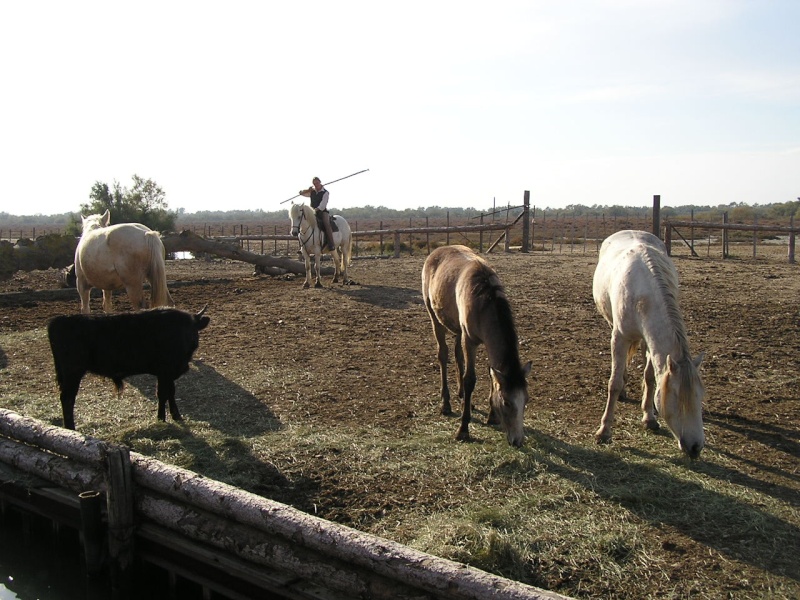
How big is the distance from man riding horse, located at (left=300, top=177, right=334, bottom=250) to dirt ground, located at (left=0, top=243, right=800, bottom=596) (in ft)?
4.07

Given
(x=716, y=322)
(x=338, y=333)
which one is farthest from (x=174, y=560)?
(x=716, y=322)

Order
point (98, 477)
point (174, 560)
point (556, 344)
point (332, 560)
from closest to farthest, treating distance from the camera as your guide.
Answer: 1. point (332, 560)
2. point (174, 560)
3. point (98, 477)
4. point (556, 344)

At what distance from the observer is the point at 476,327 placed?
5836 mm

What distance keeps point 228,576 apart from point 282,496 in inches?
33.7

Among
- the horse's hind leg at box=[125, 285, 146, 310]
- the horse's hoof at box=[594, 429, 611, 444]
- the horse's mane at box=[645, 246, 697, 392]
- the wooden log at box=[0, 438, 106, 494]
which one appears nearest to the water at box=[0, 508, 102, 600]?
the wooden log at box=[0, 438, 106, 494]

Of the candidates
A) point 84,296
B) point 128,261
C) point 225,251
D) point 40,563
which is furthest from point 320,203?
point 40,563

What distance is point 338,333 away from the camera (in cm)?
1049

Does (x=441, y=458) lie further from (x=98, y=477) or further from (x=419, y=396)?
(x=98, y=477)

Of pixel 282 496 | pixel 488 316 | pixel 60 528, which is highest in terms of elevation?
pixel 488 316

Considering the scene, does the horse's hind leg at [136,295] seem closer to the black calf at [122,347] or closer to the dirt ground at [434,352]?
the dirt ground at [434,352]

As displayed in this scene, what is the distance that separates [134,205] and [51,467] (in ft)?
94.5

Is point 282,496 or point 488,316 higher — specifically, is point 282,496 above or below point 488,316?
below

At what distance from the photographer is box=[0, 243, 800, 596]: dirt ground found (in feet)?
19.8

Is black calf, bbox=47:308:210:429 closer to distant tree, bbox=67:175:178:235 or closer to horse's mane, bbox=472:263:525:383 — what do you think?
horse's mane, bbox=472:263:525:383
